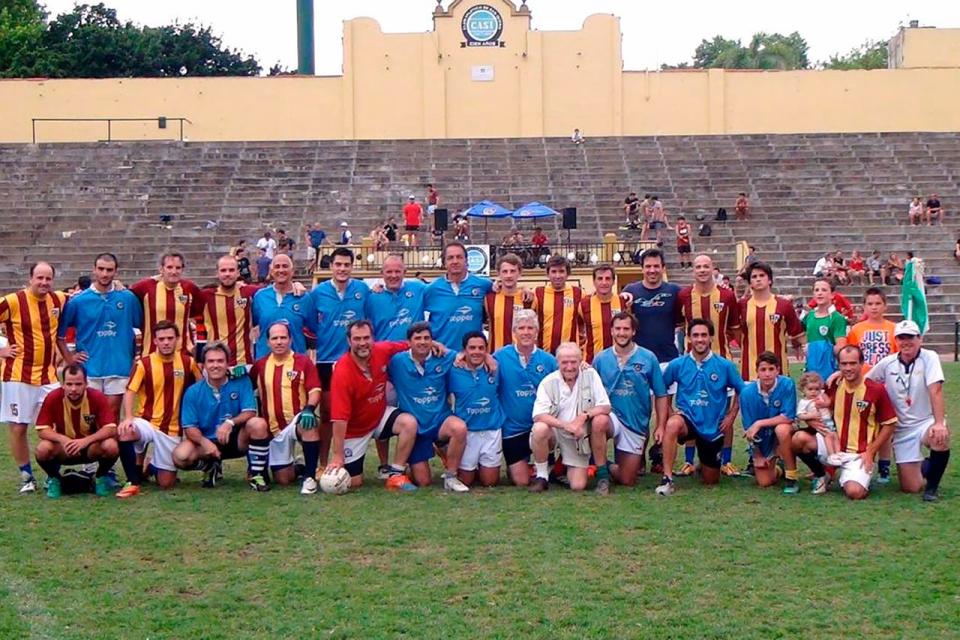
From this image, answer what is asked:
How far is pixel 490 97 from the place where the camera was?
36406mm

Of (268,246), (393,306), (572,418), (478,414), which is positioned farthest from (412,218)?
(572,418)

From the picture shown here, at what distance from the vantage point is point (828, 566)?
6000 mm

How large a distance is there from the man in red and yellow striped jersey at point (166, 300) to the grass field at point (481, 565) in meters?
1.22

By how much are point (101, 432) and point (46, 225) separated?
22.1 metres

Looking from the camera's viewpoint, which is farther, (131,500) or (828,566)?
(131,500)

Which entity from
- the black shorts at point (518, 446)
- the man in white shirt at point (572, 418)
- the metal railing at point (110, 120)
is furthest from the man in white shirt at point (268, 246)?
the man in white shirt at point (572, 418)

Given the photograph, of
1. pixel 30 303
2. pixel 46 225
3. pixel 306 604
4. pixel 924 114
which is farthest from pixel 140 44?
Result: pixel 306 604

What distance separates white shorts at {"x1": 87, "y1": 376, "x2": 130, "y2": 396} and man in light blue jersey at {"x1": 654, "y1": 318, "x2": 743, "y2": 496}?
378cm

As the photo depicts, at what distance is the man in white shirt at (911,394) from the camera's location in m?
7.93

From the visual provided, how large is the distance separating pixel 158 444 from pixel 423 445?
5.85 ft

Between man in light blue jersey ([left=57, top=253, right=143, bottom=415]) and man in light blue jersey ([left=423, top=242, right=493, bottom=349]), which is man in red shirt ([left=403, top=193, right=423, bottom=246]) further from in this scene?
man in light blue jersey ([left=57, top=253, right=143, bottom=415])

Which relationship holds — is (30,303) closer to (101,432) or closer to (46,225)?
→ (101,432)

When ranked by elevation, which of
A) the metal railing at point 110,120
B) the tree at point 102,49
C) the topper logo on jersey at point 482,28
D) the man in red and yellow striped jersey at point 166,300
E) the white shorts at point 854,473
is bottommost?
the white shorts at point 854,473

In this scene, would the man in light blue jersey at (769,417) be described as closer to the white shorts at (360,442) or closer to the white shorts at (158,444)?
the white shorts at (360,442)
